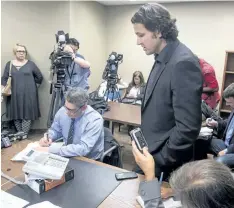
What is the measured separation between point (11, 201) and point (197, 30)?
4475 mm

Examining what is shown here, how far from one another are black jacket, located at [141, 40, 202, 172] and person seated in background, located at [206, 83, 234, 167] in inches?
48.5

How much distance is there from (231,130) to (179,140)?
4.83 ft

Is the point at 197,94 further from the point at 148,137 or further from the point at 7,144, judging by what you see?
the point at 7,144

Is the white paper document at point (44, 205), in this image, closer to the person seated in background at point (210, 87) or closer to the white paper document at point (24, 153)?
the white paper document at point (24, 153)

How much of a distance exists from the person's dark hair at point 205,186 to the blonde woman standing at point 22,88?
348 centimetres

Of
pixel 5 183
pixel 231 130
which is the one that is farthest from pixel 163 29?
pixel 231 130

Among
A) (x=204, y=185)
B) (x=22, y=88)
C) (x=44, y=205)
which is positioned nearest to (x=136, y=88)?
(x=22, y=88)

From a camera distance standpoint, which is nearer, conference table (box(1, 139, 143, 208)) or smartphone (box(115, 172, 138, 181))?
conference table (box(1, 139, 143, 208))

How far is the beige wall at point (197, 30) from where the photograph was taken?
4.51 m

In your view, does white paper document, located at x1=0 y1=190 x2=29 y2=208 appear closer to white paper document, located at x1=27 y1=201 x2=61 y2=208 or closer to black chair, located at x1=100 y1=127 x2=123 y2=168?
white paper document, located at x1=27 y1=201 x2=61 y2=208

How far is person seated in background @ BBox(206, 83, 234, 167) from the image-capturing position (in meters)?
2.38

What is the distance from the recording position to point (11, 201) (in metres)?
1.19

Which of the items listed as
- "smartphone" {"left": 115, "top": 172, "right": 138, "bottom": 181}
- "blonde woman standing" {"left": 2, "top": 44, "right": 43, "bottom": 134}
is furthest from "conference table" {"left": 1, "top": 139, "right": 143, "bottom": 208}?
"blonde woman standing" {"left": 2, "top": 44, "right": 43, "bottom": 134}

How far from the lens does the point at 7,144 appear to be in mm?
1787
